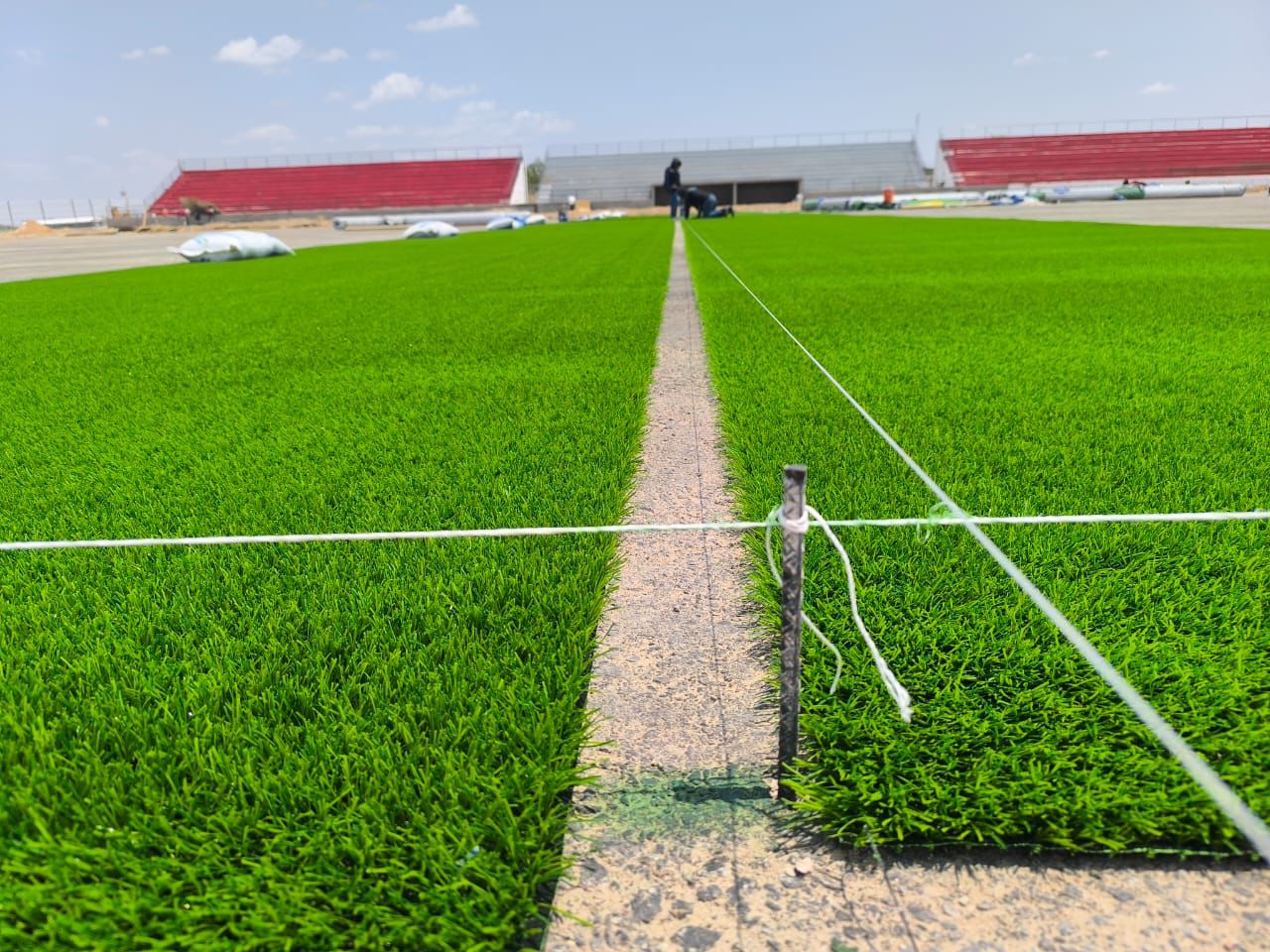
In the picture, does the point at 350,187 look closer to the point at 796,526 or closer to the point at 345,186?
the point at 345,186

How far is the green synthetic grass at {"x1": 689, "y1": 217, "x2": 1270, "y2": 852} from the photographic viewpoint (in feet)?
4.55

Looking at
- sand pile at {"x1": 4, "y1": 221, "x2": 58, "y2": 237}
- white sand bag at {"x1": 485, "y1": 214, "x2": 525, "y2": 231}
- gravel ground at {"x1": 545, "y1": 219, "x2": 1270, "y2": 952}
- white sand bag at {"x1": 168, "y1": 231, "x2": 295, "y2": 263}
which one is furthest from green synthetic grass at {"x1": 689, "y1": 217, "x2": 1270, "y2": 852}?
sand pile at {"x1": 4, "y1": 221, "x2": 58, "y2": 237}

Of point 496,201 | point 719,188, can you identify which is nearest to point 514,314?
point 496,201

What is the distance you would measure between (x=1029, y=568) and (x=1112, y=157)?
73.8m

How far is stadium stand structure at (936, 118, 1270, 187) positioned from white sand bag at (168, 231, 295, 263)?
5830cm

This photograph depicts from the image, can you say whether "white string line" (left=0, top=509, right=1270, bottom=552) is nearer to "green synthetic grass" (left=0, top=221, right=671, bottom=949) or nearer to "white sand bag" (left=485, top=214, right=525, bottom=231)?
"green synthetic grass" (left=0, top=221, right=671, bottom=949)

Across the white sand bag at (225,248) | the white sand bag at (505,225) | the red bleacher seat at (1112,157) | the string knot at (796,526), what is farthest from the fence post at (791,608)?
the red bleacher seat at (1112,157)

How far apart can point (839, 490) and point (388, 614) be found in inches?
59.1

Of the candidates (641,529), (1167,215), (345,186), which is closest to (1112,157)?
(1167,215)

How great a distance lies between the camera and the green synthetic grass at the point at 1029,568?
1388 mm

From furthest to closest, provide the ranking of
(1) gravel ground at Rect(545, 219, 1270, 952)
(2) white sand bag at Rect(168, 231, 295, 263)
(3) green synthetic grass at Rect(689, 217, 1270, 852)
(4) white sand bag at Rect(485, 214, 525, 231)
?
(4) white sand bag at Rect(485, 214, 525, 231), (2) white sand bag at Rect(168, 231, 295, 263), (3) green synthetic grass at Rect(689, 217, 1270, 852), (1) gravel ground at Rect(545, 219, 1270, 952)

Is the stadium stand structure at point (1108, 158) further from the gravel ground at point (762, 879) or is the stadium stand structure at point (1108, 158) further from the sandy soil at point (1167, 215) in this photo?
the gravel ground at point (762, 879)

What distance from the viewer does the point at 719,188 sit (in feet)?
226

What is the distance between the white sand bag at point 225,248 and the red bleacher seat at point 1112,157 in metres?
58.6
